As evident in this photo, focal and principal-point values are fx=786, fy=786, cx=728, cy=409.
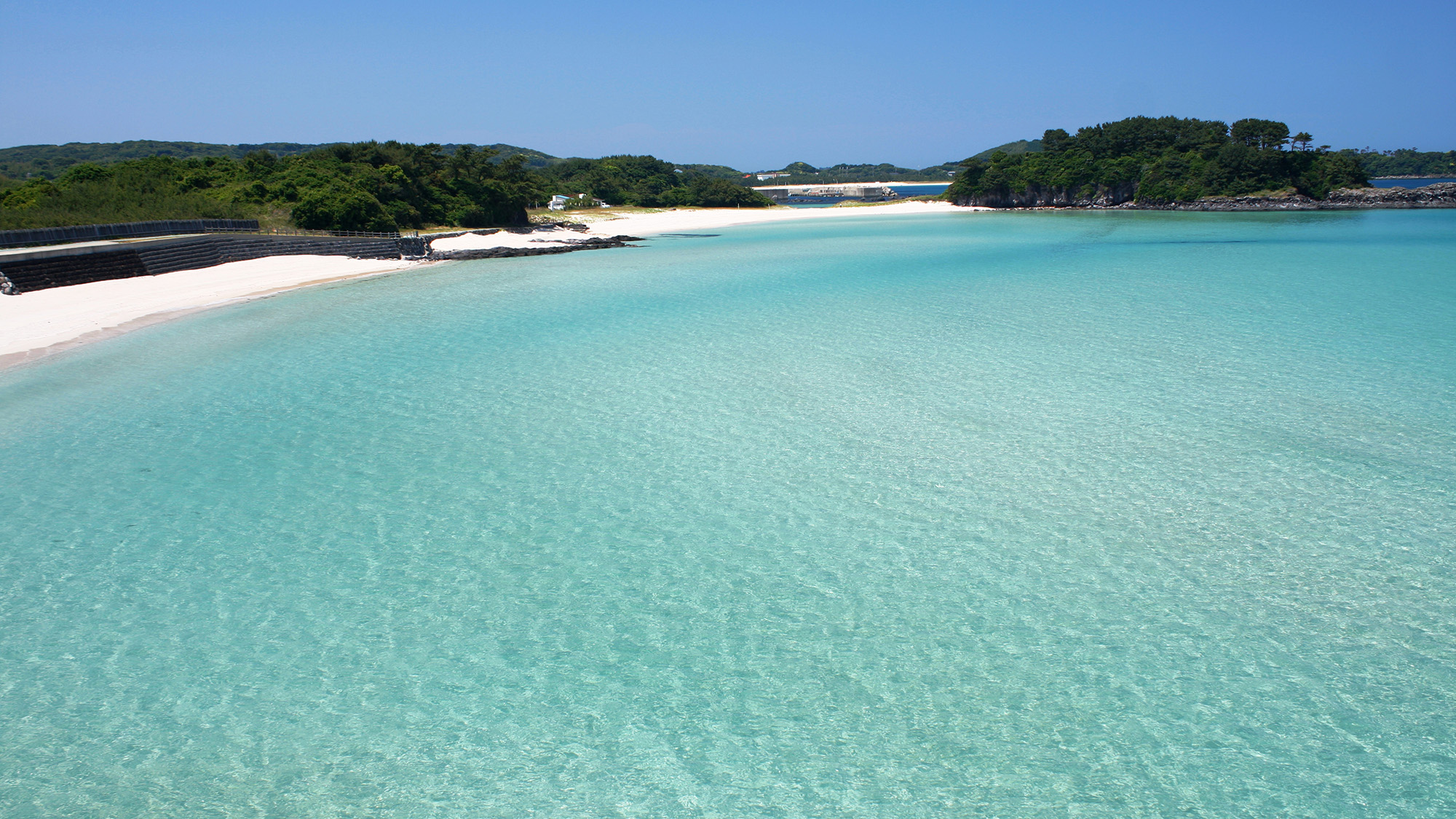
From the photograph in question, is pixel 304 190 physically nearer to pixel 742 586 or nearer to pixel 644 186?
pixel 742 586

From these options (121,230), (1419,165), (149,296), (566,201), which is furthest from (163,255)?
(1419,165)

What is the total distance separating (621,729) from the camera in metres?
4.73

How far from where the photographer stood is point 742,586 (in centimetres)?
632

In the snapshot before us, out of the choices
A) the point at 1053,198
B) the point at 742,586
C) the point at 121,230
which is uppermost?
the point at 1053,198

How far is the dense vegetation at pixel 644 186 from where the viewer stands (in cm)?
8962

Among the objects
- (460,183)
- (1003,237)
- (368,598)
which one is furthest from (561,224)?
(368,598)

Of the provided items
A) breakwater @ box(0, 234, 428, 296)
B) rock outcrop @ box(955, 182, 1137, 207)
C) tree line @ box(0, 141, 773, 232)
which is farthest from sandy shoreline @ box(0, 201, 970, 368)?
rock outcrop @ box(955, 182, 1137, 207)

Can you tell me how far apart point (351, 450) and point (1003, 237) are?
141 ft

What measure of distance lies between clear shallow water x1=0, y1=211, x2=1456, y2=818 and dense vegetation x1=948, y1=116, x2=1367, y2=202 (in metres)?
74.9

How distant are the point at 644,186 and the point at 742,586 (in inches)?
3678

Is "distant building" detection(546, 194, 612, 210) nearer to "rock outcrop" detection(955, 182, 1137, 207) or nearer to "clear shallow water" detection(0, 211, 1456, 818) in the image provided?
"rock outcrop" detection(955, 182, 1137, 207)

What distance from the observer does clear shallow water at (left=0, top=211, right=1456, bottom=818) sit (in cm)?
438

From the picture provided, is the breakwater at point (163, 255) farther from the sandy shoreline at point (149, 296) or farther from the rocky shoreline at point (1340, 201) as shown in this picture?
the rocky shoreline at point (1340, 201)

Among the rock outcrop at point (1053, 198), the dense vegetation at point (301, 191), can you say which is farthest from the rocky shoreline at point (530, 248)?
the rock outcrop at point (1053, 198)
